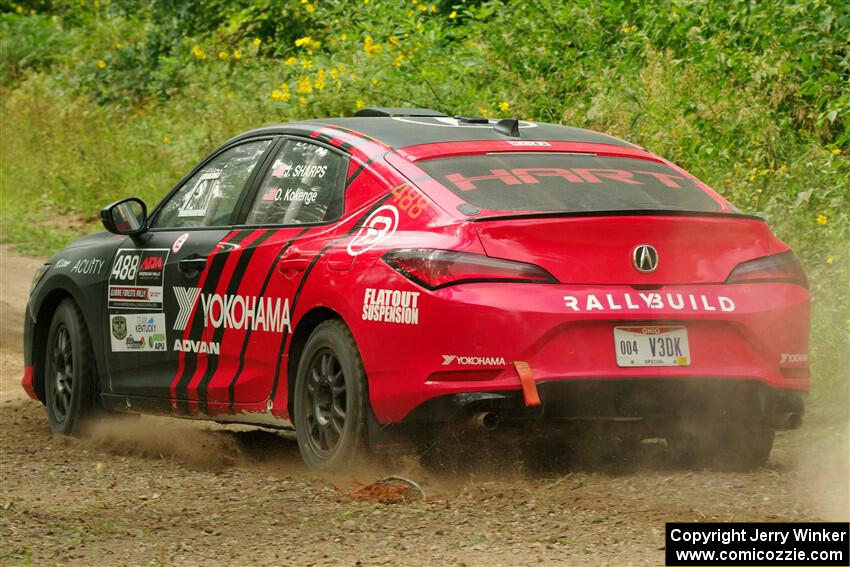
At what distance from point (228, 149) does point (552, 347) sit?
260 centimetres

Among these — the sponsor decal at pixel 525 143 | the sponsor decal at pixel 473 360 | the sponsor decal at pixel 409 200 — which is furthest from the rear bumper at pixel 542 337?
the sponsor decal at pixel 525 143

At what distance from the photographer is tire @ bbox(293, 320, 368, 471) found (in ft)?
19.1

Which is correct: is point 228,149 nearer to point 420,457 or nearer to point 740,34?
point 420,457

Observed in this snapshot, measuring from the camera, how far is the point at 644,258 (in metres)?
5.68

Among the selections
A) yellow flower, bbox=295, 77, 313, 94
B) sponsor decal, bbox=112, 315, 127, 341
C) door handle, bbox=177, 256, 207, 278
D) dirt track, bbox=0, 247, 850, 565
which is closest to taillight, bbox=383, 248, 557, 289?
dirt track, bbox=0, 247, 850, 565

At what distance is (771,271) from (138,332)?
3269mm

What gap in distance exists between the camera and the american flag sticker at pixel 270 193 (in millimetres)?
6871

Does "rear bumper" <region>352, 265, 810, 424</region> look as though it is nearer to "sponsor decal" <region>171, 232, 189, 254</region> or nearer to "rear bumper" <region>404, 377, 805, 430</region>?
"rear bumper" <region>404, 377, 805, 430</region>

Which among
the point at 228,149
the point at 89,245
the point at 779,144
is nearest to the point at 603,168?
the point at 228,149

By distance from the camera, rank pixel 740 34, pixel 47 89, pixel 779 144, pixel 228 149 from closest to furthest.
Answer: pixel 228 149
pixel 779 144
pixel 740 34
pixel 47 89

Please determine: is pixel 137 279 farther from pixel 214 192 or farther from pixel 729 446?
pixel 729 446

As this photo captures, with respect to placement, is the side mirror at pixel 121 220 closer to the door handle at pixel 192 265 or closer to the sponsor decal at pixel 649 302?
the door handle at pixel 192 265

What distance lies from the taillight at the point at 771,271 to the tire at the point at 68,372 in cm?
370

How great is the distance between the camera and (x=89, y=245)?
26.6 feet
